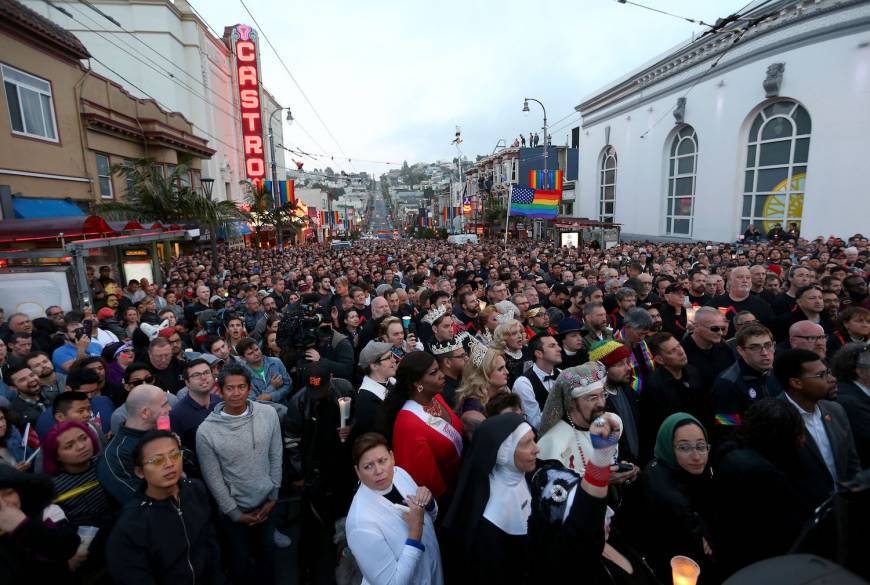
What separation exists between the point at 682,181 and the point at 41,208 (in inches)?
1405

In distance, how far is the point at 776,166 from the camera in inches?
944

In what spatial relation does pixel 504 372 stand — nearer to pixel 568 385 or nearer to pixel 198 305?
pixel 568 385

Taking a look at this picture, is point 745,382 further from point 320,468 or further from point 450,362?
point 320,468

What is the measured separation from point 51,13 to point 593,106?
4137 cm

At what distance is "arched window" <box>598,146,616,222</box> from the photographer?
41281mm

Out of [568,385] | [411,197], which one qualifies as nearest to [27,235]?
[568,385]

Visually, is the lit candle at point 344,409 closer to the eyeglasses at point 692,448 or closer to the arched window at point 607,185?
the eyeglasses at point 692,448

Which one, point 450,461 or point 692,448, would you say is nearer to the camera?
point 692,448

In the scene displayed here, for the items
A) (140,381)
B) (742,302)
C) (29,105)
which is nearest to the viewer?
(140,381)

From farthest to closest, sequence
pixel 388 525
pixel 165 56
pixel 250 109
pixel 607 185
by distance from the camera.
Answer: pixel 607 185 → pixel 250 109 → pixel 165 56 → pixel 388 525

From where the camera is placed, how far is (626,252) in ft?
60.8

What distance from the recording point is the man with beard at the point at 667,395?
3689mm

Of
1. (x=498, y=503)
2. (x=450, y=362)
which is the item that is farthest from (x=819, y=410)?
(x=450, y=362)

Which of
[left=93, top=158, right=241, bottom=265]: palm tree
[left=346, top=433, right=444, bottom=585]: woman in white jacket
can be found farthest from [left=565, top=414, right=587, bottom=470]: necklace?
[left=93, top=158, right=241, bottom=265]: palm tree
